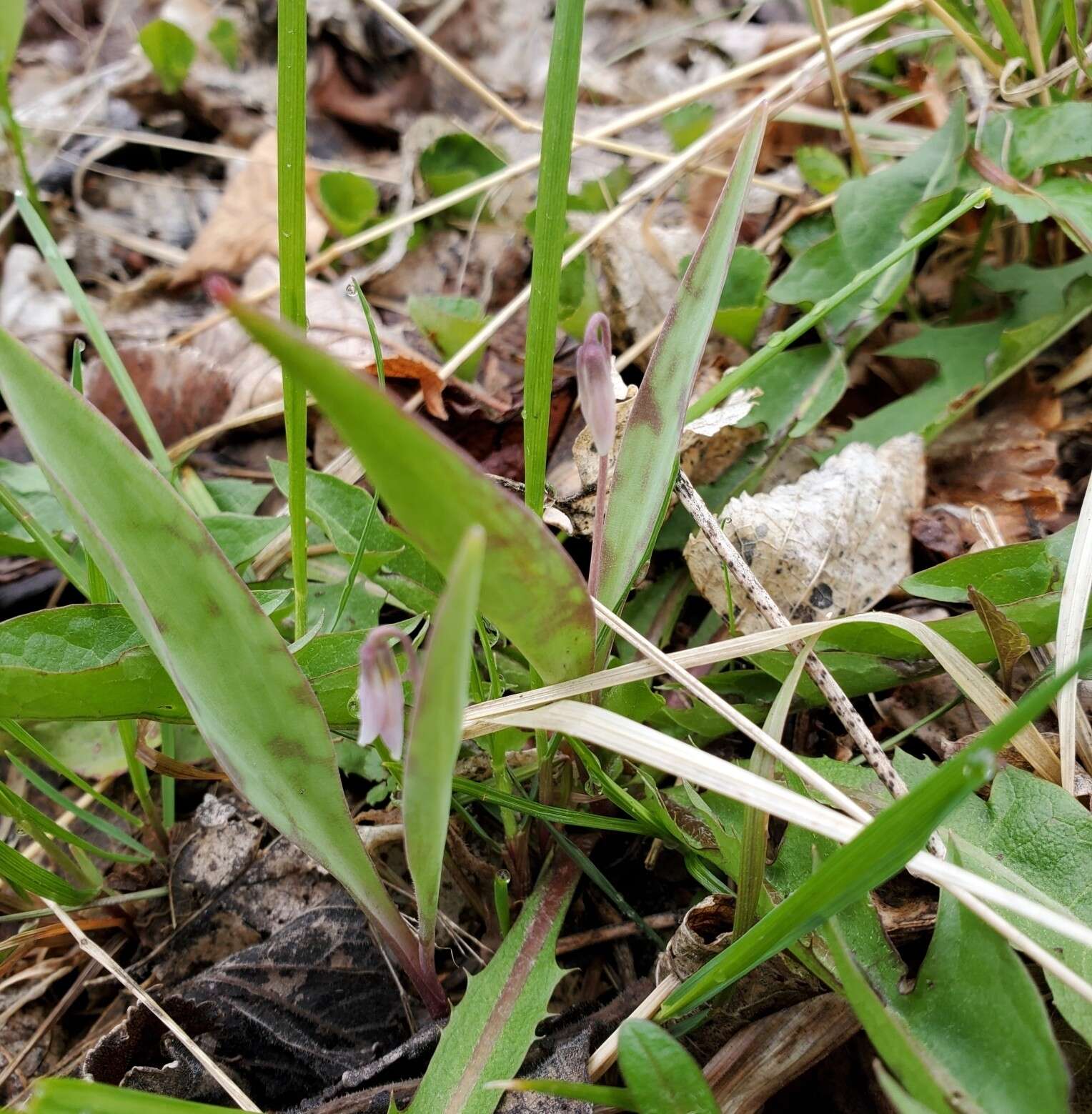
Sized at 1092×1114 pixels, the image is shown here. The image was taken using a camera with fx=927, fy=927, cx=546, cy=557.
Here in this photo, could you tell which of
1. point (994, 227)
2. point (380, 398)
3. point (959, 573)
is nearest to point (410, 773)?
point (380, 398)

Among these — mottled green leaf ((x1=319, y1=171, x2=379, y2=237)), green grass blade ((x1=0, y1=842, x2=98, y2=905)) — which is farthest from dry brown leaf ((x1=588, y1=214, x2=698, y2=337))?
green grass blade ((x1=0, y1=842, x2=98, y2=905))

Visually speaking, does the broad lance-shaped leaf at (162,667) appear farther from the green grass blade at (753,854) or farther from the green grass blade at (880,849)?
the green grass blade at (880,849)

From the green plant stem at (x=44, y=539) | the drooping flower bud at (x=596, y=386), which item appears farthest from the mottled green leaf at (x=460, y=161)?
the drooping flower bud at (x=596, y=386)

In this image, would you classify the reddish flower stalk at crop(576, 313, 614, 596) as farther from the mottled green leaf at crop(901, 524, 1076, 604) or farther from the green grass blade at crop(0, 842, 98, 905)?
the green grass blade at crop(0, 842, 98, 905)

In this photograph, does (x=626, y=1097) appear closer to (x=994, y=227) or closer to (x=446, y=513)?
(x=446, y=513)

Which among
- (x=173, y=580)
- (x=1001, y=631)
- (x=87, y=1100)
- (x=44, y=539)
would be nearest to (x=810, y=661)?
(x=1001, y=631)

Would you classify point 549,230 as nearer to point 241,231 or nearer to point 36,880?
point 36,880
